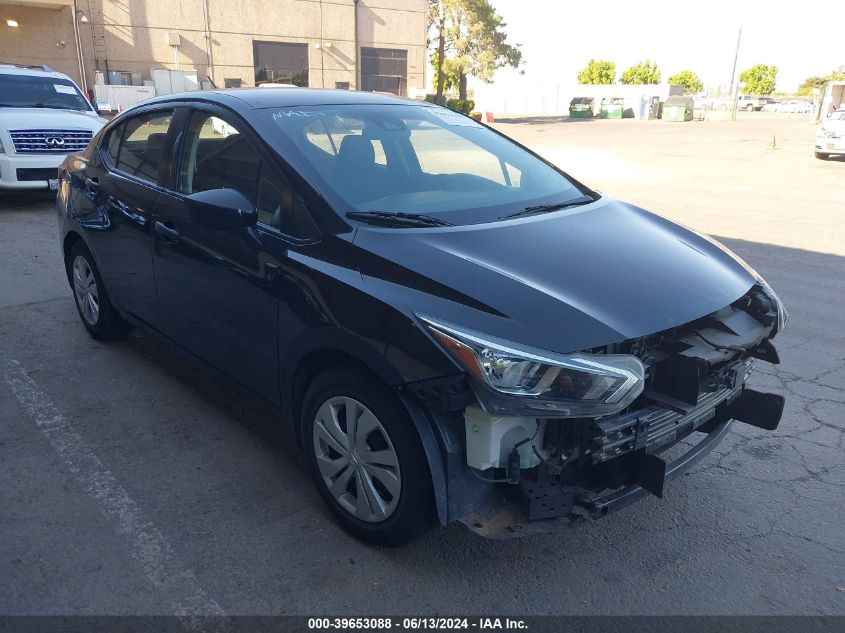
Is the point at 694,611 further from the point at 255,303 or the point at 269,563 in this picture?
the point at 255,303

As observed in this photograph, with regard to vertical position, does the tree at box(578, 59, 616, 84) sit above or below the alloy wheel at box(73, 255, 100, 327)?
above

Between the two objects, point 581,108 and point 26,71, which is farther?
point 581,108

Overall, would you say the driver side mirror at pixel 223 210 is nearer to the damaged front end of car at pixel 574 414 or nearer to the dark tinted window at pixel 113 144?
the damaged front end of car at pixel 574 414

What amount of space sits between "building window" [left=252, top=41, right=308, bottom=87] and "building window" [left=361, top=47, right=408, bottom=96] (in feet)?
12.8

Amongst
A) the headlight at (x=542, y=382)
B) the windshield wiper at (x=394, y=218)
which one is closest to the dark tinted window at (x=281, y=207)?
the windshield wiper at (x=394, y=218)

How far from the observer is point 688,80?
9881 centimetres

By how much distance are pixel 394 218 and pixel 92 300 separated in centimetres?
303

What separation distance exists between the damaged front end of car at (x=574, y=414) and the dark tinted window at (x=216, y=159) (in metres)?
1.38

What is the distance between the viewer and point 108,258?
4461mm

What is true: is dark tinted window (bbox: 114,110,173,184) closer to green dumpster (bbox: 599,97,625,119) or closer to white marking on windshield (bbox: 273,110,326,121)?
white marking on windshield (bbox: 273,110,326,121)

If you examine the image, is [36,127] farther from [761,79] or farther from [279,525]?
[761,79]

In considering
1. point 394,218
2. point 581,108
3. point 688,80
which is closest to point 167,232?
point 394,218

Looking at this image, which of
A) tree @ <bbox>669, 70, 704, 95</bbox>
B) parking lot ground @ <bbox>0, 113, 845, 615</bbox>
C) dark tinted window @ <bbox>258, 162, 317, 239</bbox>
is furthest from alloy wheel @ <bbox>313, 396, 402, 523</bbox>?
tree @ <bbox>669, 70, 704, 95</bbox>

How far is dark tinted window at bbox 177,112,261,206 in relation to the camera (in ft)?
10.7
